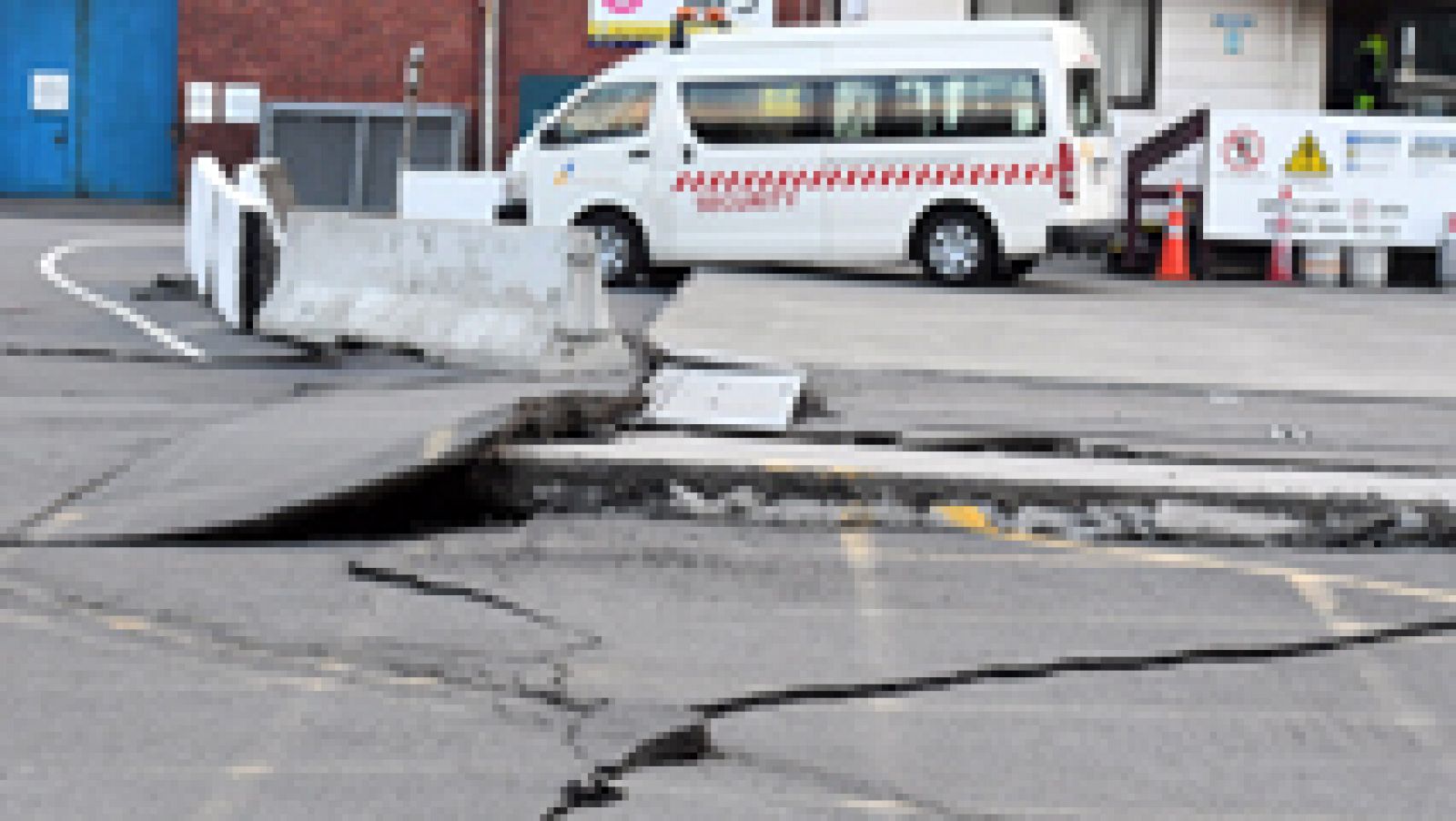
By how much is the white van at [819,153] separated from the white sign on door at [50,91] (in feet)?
50.7

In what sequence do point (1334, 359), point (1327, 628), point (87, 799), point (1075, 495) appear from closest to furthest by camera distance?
point (87, 799)
point (1327, 628)
point (1075, 495)
point (1334, 359)

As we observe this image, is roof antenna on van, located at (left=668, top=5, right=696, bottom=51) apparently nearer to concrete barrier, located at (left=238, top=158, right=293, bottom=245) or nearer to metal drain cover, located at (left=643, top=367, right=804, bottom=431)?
concrete barrier, located at (left=238, top=158, right=293, bottom=245)

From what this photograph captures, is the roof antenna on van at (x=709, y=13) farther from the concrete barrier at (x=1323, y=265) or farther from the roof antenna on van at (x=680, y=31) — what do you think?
the concrete barrier at (x=1323, y=265)

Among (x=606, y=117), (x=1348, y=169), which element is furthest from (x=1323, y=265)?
(x=606, y=117)

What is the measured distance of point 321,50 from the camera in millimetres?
36031

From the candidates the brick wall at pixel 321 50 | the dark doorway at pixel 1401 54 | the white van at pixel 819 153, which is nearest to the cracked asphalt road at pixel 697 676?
the white van at pixel 819 153

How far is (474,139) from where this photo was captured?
35812 millimetres

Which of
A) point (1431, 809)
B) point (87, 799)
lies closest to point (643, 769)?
point (87, 799)

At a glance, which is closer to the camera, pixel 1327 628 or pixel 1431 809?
pixel 1431 809

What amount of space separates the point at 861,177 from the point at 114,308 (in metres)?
7.45

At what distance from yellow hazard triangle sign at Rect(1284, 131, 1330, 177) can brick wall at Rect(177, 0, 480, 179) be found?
13.9 m

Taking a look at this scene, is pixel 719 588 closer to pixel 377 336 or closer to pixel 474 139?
pixel 377 336

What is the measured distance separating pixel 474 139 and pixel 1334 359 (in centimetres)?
2087

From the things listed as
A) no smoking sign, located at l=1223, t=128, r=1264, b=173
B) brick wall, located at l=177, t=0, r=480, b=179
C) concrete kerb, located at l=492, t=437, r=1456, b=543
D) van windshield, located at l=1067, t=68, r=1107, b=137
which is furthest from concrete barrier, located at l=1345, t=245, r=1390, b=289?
concrete kerb, located at l=492, t=437, r=1456, b=543
